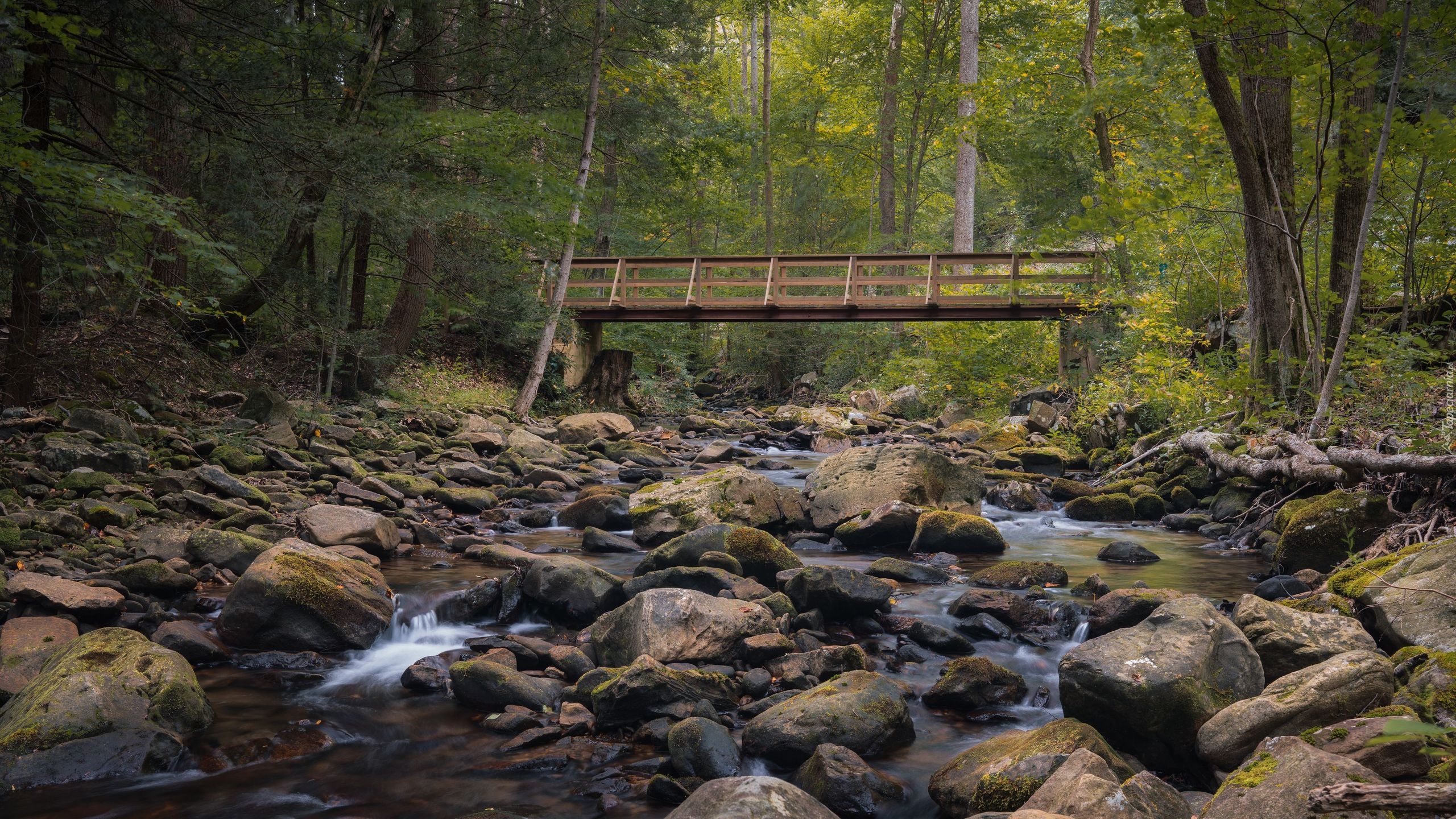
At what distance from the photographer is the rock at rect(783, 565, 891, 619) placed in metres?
6.15

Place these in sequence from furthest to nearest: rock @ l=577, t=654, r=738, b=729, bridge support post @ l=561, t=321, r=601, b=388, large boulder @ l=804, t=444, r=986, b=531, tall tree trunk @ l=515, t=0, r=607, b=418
Result: bridge support post @ l=561, t=321, r=601, b=388
tall tree trunk @ l=515, t=0, r=607, b=418
large boulder @ l=804, t=444, r=986, b=531
rock @ l=577, t=654, r=738, b=729

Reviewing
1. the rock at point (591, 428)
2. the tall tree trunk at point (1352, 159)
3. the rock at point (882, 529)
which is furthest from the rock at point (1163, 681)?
the rock at point (591, 428)

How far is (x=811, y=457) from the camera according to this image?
51.1ft

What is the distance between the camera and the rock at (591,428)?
1511cm

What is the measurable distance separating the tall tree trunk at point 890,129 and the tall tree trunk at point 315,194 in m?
14.8

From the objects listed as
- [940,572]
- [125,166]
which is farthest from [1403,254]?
[125,166]

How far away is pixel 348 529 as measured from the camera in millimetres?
7402

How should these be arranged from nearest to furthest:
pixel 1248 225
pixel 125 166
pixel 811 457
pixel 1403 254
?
pixel 125 166, pixel 1403 254, pixel 1248 225, pixel 811 457

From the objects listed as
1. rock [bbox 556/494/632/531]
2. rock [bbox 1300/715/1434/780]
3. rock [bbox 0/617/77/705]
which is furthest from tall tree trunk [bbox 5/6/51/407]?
rock [bbox 1300/715/1434/780]

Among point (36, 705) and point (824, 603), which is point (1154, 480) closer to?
point (824, 603)

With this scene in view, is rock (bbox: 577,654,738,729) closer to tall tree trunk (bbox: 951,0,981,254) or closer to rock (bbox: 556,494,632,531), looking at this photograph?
rock (bbox: 556,494,632,531)

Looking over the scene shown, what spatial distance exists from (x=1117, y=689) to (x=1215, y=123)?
25.6 feet

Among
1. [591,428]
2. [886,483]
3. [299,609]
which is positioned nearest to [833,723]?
[299,609]

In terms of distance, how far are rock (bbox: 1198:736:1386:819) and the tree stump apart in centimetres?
1686
